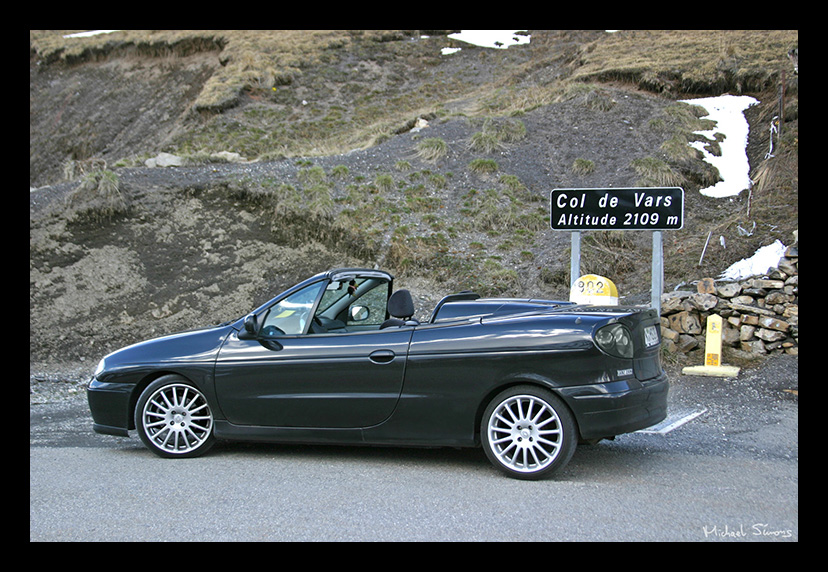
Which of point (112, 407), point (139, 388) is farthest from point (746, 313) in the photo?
point (112, 407)

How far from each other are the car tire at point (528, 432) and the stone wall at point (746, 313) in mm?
5345

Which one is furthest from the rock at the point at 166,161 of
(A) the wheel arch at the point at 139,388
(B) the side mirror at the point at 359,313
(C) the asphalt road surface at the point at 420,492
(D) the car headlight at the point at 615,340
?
(D) the car headlight at the point at 615,340

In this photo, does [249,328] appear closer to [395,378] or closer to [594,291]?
[395,378]

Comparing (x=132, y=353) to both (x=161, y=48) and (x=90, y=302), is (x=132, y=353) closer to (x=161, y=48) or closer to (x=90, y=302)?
(x=90, y=302)

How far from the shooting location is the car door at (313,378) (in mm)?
5598

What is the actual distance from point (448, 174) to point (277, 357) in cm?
1272

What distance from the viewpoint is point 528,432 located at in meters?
5.20

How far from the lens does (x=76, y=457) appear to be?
6.18 metres

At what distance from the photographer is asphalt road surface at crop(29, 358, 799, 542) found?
4.18 meters

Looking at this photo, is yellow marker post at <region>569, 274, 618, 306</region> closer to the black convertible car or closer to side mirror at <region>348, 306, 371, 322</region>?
the black convertible car

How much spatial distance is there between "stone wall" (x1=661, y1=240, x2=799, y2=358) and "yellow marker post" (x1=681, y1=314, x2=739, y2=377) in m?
0.46

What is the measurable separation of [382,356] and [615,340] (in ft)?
5.68

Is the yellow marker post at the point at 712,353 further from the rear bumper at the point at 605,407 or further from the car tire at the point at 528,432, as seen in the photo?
the car tire at the point at 528,432
